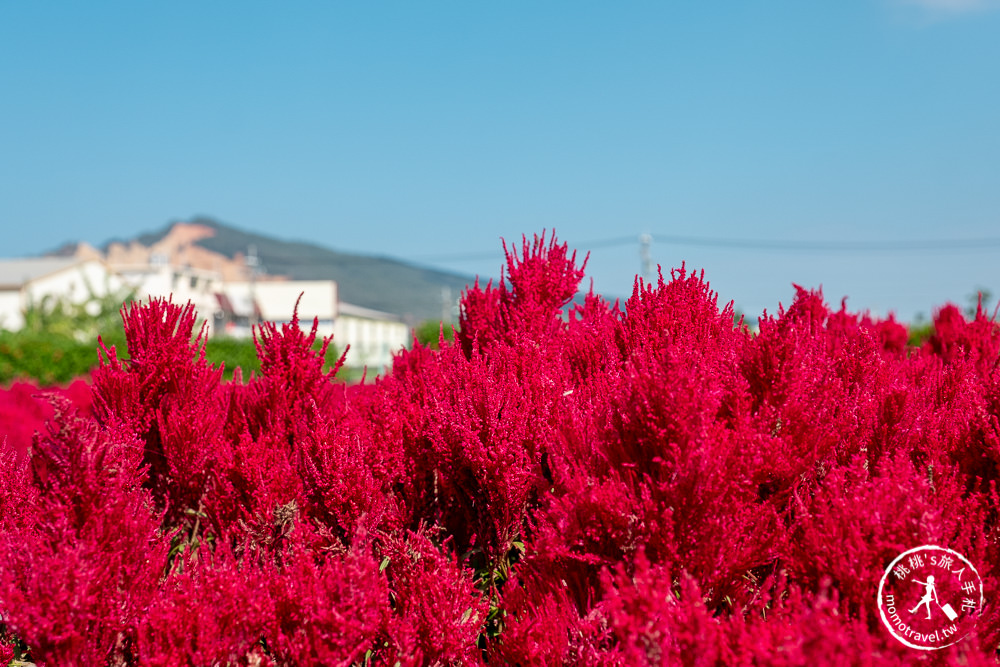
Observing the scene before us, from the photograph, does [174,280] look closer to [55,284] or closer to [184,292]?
[184,292]

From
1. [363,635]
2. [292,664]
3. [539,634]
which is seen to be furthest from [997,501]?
[292,664]

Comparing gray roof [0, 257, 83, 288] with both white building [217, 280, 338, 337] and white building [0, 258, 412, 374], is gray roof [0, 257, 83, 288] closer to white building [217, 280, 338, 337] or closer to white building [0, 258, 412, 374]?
white building [0, 258, 412, 374]

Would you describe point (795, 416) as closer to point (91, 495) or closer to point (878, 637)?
point (878, 637)

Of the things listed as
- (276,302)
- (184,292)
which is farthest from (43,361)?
(276,302)

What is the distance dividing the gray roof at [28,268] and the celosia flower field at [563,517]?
2124 inches

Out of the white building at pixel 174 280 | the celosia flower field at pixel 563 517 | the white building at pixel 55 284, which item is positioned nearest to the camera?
the celosia flower field at pixel 563 517

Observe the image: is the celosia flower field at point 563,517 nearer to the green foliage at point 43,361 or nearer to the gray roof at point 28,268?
the green foliage at point 43,361

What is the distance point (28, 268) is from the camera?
2132 inches

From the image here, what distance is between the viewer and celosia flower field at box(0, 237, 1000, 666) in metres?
1.93

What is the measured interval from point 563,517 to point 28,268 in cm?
6204

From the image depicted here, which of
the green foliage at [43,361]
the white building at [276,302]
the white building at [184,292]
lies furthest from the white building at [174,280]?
the green foliage at [43,361]

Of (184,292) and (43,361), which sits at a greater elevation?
(184,292)

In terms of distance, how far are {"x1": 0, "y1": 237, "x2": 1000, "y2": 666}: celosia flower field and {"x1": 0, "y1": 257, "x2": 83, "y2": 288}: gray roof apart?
53938 millimetres

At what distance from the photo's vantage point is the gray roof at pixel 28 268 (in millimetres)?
49228
